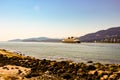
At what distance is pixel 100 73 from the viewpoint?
26.2 metres

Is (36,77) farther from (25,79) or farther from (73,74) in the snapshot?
(73,74)

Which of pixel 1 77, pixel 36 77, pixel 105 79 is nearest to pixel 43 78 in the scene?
pixel 36 77

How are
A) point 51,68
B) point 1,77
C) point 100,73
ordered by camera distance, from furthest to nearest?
point 51,68
point 100,73
point 1,77

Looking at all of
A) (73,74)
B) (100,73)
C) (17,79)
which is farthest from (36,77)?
(100,73)

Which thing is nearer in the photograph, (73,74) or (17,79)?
(17,79)

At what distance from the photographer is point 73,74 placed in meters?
27.1

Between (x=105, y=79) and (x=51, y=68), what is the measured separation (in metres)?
9.15

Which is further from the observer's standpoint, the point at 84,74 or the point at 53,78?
the point at 84,74

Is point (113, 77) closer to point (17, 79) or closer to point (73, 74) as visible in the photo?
point (73, 74)

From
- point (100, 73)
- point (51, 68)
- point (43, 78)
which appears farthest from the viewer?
point (51, 68)

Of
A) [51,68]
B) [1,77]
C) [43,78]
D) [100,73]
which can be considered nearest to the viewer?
[1,77]

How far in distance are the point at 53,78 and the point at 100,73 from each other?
5.74m

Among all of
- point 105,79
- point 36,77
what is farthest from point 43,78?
point 105,79

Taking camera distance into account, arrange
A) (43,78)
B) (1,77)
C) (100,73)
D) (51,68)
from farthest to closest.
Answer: (51,68) → (100,73) → (43,78) → (1,77)
